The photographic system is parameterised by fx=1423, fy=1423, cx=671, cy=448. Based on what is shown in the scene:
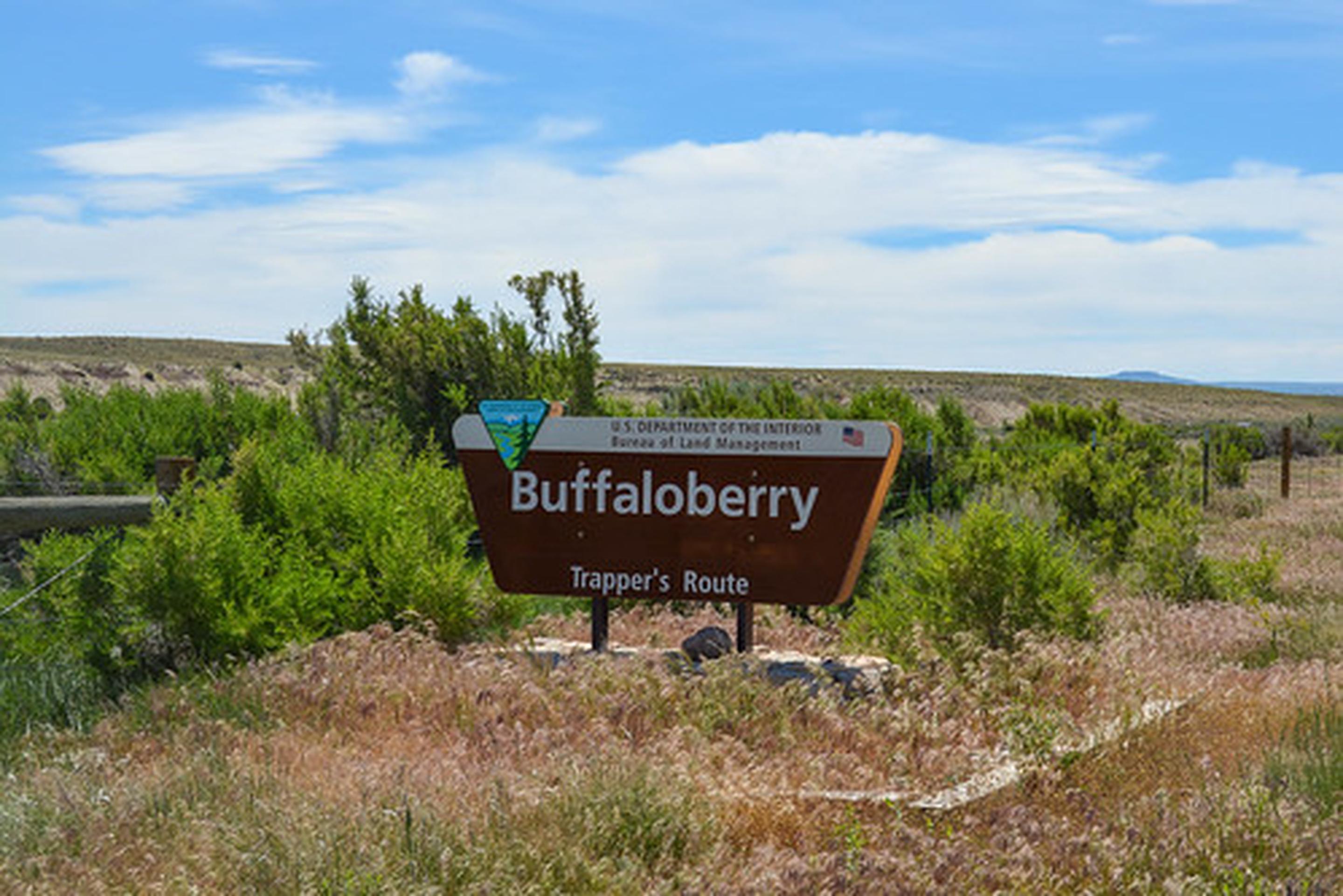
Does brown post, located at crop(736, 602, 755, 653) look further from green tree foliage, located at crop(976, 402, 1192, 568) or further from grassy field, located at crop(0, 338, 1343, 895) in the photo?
green tree foliage, located at crop(976, 402, 1192, 568)

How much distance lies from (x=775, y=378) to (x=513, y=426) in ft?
130

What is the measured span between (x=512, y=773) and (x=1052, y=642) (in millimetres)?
4078

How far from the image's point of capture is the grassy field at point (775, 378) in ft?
168

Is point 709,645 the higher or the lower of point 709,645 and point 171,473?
the lower

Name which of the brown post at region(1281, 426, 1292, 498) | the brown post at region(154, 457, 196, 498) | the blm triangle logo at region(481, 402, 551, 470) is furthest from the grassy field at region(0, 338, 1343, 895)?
the brown post at region(1281, 426, 1292, 498)

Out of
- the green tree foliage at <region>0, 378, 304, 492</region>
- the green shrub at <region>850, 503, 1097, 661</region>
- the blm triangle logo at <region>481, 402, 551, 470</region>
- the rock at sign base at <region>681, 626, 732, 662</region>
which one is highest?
the blm triangle logo at <region>481, 402, 551, 470</region>

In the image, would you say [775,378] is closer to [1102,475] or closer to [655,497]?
[1102,475]

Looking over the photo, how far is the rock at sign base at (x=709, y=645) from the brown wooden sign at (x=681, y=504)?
0.23 metres

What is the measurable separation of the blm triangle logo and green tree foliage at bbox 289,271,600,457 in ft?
24.3

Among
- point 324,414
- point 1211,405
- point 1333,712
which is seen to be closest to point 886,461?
point 1333,712

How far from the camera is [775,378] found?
4838 cm

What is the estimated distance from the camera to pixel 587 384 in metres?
17.1

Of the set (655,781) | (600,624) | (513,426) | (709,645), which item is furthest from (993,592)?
(655,781)

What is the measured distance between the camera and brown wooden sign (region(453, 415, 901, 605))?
8.77m
